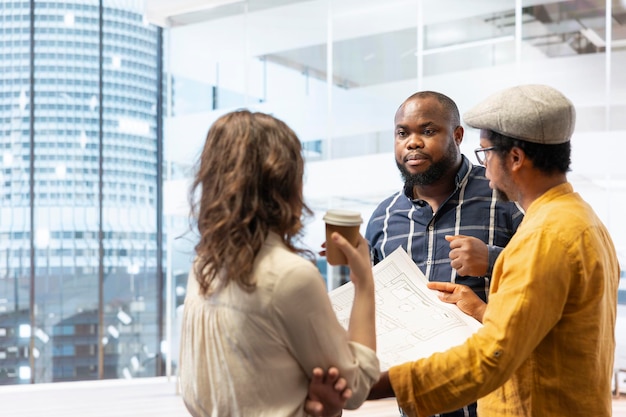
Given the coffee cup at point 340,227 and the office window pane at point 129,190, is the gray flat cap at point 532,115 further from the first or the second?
the office window pane at point 129,190

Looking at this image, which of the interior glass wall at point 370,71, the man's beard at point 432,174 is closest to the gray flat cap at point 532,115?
the man's beard at point 432,174

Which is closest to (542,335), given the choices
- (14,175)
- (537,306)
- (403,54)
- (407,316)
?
(537,306)

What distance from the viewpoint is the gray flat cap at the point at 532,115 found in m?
1.53

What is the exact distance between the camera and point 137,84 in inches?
371

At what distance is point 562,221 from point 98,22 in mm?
8581

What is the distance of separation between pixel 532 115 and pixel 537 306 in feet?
1.24

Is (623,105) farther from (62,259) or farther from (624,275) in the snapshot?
(62,259)

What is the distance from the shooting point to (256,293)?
4.24ft

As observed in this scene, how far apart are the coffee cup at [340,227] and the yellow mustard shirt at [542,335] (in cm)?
29

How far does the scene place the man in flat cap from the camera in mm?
1456

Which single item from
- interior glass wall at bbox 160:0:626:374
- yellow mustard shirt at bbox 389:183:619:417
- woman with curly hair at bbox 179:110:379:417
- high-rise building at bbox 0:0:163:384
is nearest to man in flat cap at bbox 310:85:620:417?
yellow mustard shirt at bbox 389:183:619:417

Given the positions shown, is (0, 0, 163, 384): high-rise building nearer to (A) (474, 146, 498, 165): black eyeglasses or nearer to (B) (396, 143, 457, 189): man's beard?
(B) (396, 143, 457, 189): man's beard

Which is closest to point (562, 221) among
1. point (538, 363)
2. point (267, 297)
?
point (538, 363)

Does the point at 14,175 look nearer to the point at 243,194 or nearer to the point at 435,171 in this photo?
the point at 435,171
